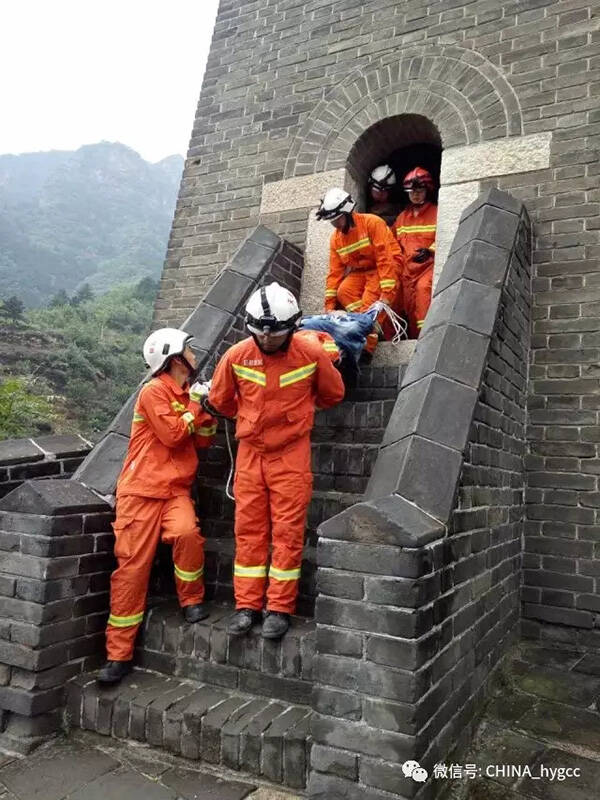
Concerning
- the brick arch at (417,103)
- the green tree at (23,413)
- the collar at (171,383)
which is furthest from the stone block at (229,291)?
the green tree at (23,413)

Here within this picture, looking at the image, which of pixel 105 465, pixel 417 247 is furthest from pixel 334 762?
pixel 417 247

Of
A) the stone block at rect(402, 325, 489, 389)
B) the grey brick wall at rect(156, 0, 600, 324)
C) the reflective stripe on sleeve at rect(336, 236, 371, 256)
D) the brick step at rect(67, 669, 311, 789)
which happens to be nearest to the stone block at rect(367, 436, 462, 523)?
the stone block at rect(402, 325, 489, 389)

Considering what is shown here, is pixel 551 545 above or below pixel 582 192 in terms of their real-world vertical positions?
below

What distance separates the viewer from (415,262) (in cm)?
586

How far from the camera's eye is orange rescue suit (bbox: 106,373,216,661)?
11.3 feet

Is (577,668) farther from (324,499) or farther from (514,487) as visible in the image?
(324,499)

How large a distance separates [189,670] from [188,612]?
307mm

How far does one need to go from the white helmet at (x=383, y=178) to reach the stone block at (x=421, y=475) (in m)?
4.14

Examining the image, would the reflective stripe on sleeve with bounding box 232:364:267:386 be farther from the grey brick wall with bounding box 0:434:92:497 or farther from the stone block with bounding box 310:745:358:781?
the grey brick wall with bounding box 0:434:92:497

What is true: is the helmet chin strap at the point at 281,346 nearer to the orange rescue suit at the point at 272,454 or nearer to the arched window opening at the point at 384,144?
the orange rescue suit at the point at 272,454

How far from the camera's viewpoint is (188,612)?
347 cm

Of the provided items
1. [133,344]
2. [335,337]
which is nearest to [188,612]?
[335,337]

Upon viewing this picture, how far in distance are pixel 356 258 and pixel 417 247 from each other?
72 cm

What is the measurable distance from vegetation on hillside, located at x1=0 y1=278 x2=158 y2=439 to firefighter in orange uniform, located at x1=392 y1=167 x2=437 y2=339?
11.8 m
